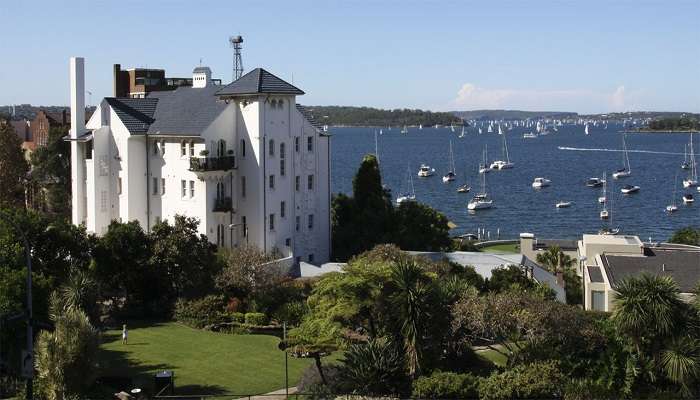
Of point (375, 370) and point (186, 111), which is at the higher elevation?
point (186, 111)

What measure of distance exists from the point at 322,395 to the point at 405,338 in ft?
14.4

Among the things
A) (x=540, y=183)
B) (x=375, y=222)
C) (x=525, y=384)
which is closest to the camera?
(x=525, y=384)

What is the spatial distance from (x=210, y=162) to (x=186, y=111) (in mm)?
5622

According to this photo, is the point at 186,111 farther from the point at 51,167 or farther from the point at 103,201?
the point at 51,167

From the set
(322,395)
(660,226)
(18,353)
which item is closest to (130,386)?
(18,353)

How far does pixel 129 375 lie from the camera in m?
38.2

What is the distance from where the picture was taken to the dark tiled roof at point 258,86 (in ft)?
188

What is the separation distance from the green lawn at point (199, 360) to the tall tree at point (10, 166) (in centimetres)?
3789

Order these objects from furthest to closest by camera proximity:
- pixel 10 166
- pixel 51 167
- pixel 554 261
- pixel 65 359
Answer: pixel 51 167, pixel 10 166, pixel 554 261, pixel 65 359

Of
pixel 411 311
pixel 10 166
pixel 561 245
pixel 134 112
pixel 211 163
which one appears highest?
pixel 134 112

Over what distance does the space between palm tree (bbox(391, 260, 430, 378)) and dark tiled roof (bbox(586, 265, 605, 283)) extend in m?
19.9

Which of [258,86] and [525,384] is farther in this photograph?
[258,86]

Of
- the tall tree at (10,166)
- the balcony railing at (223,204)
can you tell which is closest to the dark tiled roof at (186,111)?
the balcony railing at (223,204)

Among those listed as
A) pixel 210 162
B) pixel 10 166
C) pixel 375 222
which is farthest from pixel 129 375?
pixel 10 166
